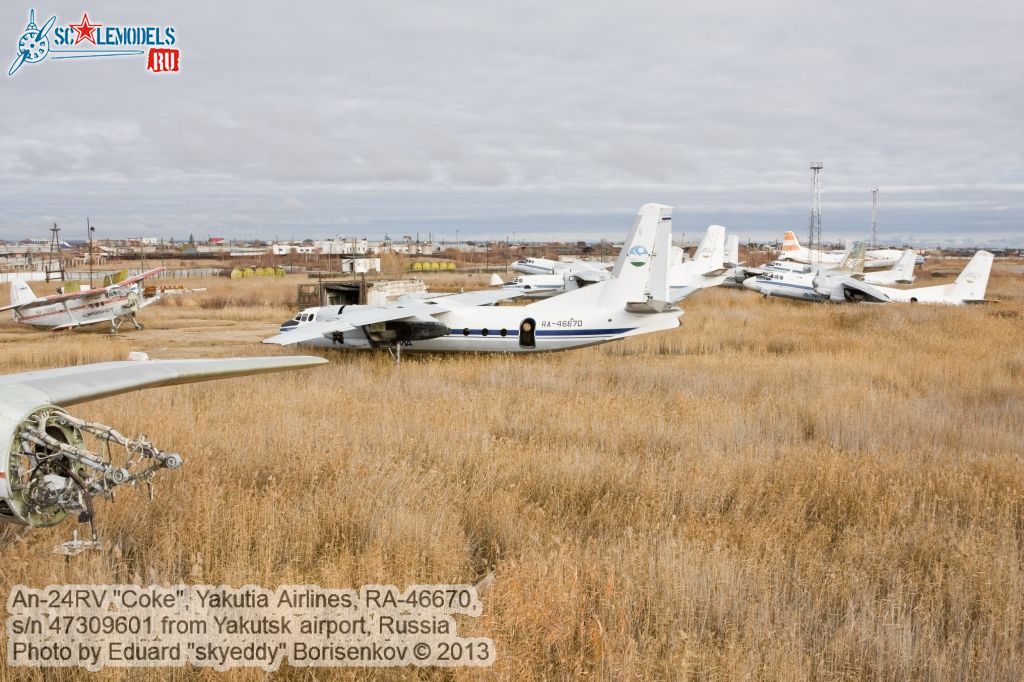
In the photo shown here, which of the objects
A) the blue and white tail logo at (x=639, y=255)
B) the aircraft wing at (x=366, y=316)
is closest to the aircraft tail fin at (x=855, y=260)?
the blue and white tail logo at (x=639, y=255)

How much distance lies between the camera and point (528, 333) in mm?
18859

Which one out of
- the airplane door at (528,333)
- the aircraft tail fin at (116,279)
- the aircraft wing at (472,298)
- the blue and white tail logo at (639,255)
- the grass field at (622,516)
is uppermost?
the blue and white tail logo at (639,255)

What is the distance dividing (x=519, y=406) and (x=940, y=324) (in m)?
21.3

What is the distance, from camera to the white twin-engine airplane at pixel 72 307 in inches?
1105

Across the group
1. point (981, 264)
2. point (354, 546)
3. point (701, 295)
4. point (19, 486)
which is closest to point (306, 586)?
point (354, 546)

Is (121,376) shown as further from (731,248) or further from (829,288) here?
(731,248)

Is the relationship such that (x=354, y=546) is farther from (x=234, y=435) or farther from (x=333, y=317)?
(x=333, y=317)

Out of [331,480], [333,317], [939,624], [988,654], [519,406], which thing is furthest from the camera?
[333,317]

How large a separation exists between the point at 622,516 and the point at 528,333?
11.6m

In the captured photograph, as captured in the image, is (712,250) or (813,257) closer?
(712,250)

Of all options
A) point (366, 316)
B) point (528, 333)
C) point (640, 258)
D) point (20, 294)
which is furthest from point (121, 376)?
point (20, 294)

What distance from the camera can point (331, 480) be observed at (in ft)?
26.3

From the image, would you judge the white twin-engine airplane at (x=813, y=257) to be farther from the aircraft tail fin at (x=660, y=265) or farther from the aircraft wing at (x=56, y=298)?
the aircraft wing at (x=56, y=298)

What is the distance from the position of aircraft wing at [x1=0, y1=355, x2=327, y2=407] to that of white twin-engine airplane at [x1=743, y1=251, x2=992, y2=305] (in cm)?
3652
